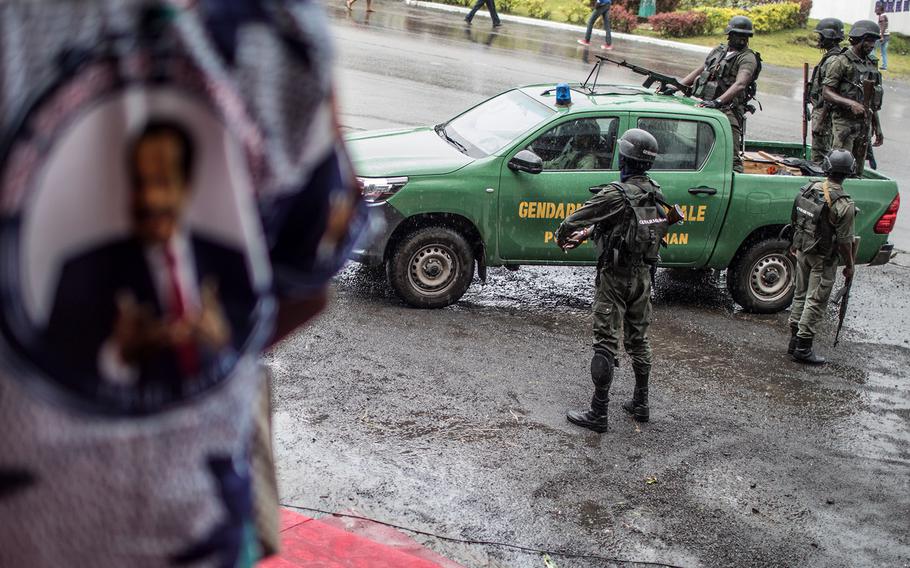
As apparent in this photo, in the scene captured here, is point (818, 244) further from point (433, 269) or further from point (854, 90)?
point (854, 90)

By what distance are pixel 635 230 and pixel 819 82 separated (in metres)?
6.77

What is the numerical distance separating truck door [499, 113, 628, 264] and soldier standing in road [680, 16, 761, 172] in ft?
9.01

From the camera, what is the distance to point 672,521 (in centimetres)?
592

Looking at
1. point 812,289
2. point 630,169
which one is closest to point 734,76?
point 812,289

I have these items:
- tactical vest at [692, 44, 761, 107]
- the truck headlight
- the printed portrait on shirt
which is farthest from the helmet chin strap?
the printed portrait on shirt

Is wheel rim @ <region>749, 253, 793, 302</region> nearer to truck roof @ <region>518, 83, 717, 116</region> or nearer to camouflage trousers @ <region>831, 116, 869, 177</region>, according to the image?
truck roof @ <region>518, 83, 717, 116</region>

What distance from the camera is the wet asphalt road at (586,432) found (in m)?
5.78

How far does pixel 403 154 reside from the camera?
29.4 feet

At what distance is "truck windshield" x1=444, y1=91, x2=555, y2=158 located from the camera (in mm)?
9016

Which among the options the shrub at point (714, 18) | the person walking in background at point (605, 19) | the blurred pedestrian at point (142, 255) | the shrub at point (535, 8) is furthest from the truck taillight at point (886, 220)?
the shrub at point (535, 8)

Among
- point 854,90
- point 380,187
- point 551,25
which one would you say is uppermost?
point 551,25

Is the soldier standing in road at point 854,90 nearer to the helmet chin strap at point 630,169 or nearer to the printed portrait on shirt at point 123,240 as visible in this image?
the helmet chin strap at point 630,169

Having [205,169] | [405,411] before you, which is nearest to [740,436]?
[405,411]

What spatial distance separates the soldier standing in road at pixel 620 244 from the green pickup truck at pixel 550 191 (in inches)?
65.8
